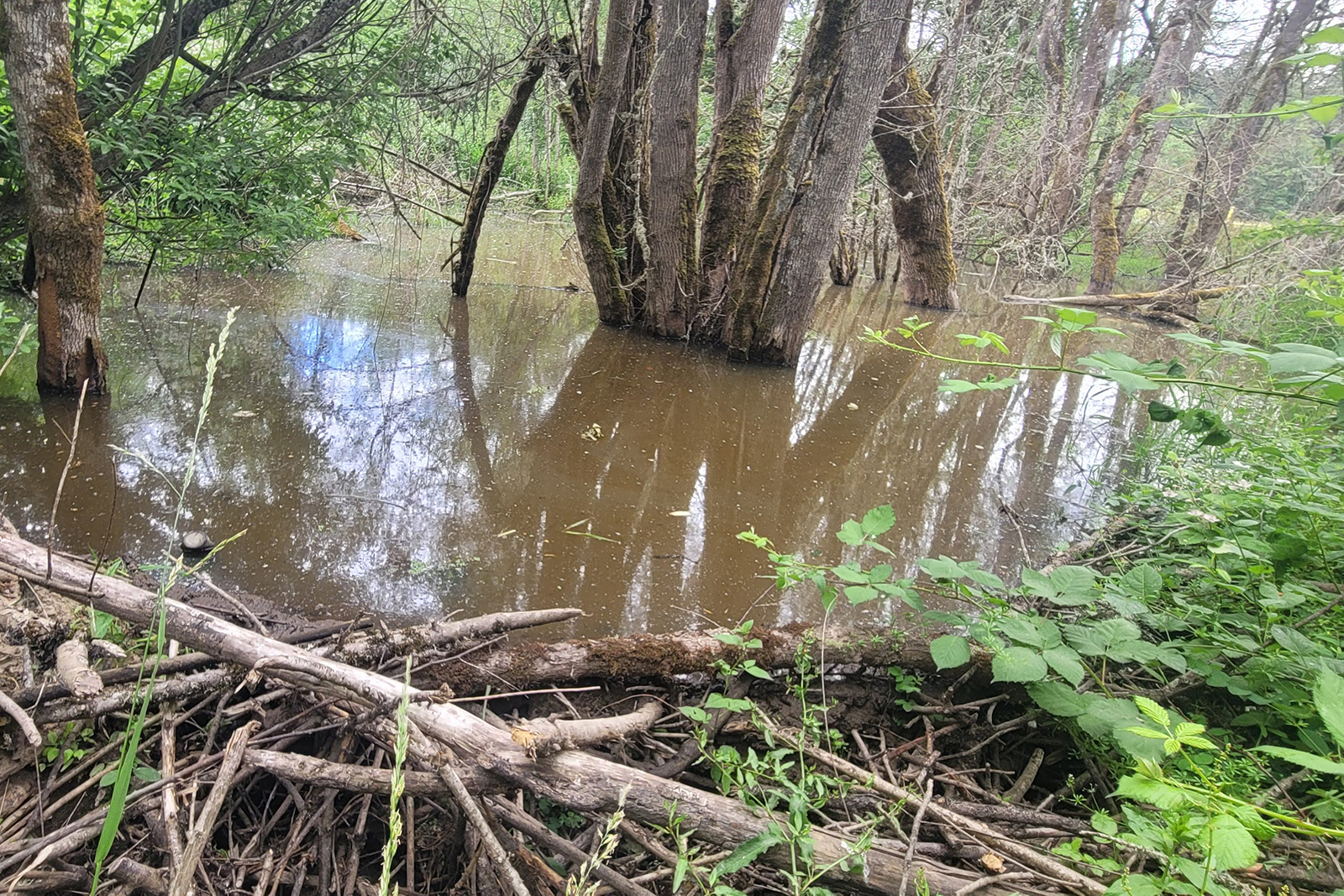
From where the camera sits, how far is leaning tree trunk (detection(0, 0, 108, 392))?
3441 mm

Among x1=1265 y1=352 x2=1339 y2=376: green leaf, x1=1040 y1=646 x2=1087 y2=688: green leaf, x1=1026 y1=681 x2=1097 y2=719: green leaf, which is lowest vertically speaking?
x1=1026 y1=681 x2=1097 y2=719: green leaf

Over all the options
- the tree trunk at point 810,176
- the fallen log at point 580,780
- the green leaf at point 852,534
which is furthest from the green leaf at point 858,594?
the tree trunk at point 810,176

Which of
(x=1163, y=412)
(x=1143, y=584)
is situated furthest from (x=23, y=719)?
(x=1143, y=584)

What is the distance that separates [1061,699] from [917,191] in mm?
9059

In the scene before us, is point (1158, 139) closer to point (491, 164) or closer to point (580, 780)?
point (491, 164)

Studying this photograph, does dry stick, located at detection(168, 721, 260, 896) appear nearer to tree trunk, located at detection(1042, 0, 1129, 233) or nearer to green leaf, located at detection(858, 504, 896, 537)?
green leaf, located at detection(858, 504, 896, 537)

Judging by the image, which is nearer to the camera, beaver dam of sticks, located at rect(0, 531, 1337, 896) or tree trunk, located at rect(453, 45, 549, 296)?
beaver dam of sticks, located at rect(0, 531, 1337, 896)

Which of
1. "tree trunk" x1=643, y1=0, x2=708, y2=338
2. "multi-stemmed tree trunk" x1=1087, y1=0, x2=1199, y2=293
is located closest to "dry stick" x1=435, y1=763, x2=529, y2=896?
"tree trunk" x1=643, y1=0, x2=708, y2=338

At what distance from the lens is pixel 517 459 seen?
13.3 feet

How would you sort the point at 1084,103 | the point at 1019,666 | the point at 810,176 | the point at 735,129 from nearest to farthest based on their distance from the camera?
the point at 1019,666, the point at 810,176, the point at 735,129, the point at 1084,103

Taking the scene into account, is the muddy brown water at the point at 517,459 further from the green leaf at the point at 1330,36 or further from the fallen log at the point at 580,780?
the green leaf at the point at 1330,36

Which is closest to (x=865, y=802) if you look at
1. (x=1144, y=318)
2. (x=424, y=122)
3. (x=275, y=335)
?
(x=275, y=335)

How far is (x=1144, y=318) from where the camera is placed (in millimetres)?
11766

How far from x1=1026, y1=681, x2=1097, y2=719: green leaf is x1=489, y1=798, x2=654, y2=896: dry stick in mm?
984
